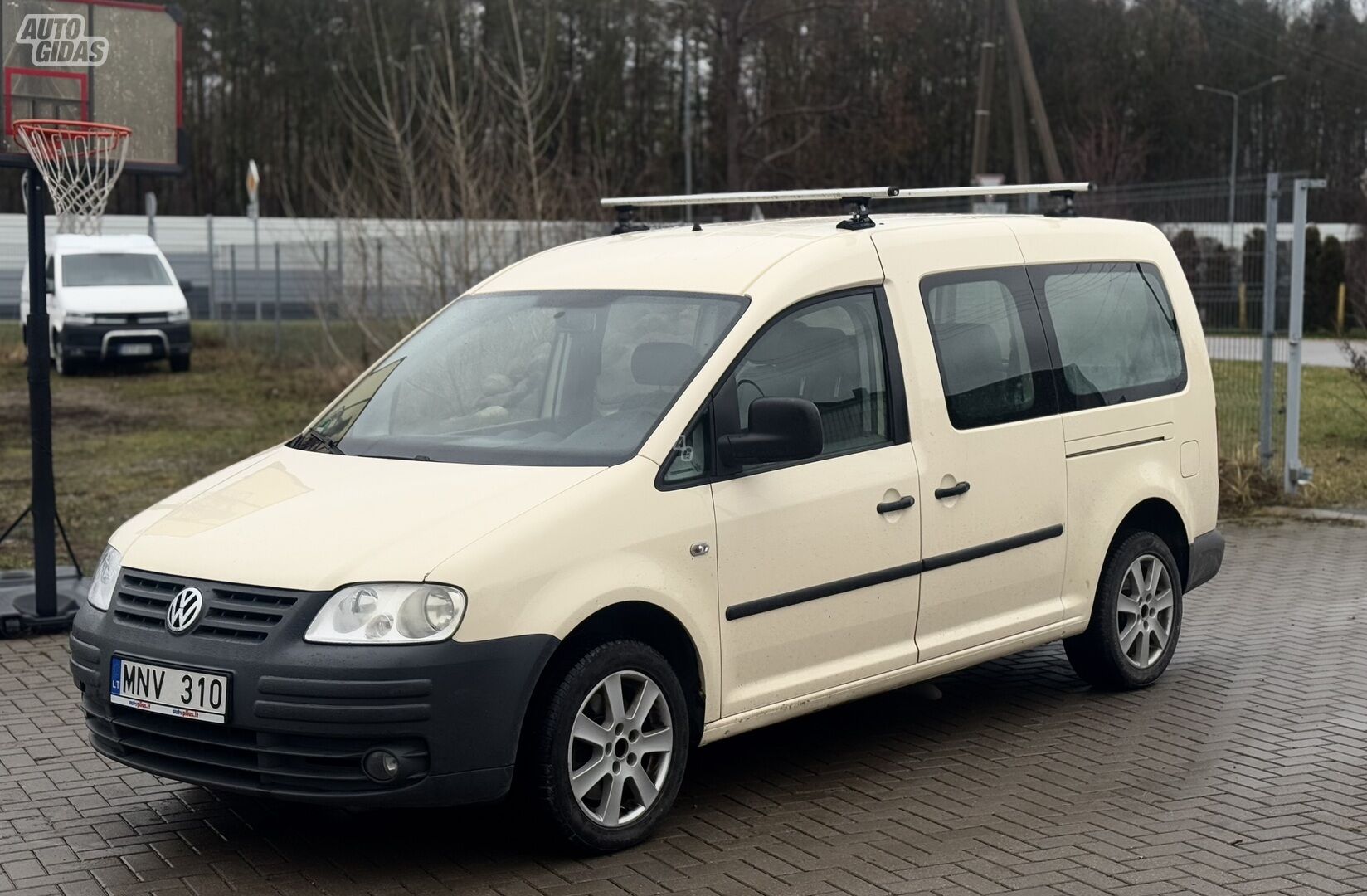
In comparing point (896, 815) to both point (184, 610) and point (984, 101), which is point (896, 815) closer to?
point (184, 610)

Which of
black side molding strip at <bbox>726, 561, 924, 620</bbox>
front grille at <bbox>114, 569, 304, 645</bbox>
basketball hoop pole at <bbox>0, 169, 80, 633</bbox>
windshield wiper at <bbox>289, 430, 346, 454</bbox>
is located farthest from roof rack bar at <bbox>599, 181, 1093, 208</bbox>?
basketball hoop pole at <bbox>0, 169, 80, 633</bbox>

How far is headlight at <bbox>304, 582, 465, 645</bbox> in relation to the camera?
4652 millimetres

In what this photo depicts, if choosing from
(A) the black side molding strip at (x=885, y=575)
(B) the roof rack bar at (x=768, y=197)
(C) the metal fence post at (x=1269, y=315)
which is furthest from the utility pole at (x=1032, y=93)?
(A) the black side molding strip at (x=885, y=575)

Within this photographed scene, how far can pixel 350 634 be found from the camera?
183 inches

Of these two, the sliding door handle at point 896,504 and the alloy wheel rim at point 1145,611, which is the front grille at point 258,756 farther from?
the alloy wheel rim at point 1145,611

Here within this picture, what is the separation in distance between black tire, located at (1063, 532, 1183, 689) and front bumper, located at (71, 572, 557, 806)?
9.62 ft

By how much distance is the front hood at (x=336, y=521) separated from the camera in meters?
4.74

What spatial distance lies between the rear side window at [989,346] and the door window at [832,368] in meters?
0.33

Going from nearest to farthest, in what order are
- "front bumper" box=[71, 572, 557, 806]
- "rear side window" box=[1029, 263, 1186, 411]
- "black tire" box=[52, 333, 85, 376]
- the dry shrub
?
"front bumper" box=[71, 572, 557, 806]
"rear side window" box=[1029, 263, 1186, 411]
the dry shrub
"black tire" box=[52, 333, 85, 376]

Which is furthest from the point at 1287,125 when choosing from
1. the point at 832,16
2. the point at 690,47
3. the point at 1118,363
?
the point at 1118,363

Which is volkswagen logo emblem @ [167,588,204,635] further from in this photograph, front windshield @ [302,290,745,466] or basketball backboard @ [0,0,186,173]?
basketball backboard @ [0,0,186,173]

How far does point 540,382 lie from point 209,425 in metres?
14.5

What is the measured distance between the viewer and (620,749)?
508 cm

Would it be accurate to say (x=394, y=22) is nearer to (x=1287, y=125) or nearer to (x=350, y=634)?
(x=1287, y=125)
